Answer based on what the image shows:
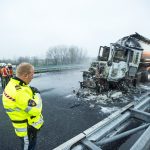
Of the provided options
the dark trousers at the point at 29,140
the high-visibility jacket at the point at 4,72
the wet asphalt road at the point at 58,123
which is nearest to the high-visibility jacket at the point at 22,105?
the dark trousers at the point at 29,140

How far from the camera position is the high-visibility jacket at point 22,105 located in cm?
225

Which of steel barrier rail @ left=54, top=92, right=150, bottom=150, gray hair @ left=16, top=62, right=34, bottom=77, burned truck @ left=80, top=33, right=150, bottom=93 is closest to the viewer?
steel barrier rail @ left=54, top=92, right=150, bottom=150

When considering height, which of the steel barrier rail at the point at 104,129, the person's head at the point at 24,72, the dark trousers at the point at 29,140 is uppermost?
the person's head at the point at 24,72

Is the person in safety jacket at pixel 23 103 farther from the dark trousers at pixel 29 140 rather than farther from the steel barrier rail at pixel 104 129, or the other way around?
the steel barrier rail at pixel 104 129

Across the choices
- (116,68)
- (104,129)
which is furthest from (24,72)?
(116,68)

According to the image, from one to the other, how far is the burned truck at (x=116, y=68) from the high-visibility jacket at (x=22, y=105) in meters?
7.33

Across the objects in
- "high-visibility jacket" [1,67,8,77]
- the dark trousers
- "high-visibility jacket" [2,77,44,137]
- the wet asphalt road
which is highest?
"high-visibility jacket" [2,77,44,137]

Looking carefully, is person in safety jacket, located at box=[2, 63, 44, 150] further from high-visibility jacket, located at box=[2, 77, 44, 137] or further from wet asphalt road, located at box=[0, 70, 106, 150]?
wet asphalt road, located at box=[0, 70, 106, 150]

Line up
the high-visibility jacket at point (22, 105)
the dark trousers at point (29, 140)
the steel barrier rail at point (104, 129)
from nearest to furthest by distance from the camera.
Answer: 1. the steel barrier rail at point (104, 129)
2. the high-visibility jacket at point (22, 105)
3. the dark trousers at point (29, 140)

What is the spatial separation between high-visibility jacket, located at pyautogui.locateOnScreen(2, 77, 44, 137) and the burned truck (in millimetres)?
7332

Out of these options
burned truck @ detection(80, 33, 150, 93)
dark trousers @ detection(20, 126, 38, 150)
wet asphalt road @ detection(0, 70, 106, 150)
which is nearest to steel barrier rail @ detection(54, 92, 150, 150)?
dark trousers @ detection(20, 126, 38, 150)

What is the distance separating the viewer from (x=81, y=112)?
21.2ft

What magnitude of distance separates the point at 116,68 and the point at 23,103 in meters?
8.12

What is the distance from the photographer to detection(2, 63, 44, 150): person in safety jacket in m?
2.25
